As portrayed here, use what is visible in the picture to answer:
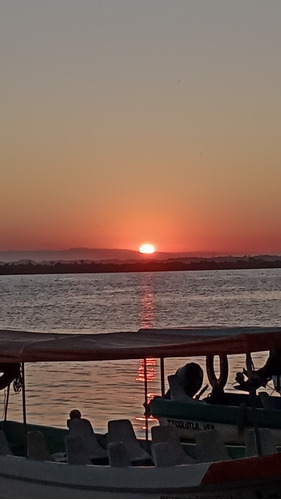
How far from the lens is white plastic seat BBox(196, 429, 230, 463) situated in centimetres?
1155

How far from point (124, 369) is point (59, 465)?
23162mm

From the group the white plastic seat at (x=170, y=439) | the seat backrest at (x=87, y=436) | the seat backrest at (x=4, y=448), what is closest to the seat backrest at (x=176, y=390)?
the seat backrest at (x=87, y=436)

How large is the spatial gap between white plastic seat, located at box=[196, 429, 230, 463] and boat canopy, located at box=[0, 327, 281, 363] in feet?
3.86

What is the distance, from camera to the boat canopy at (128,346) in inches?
413

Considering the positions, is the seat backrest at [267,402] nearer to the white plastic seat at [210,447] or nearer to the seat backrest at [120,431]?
the seat backrest at [120,431]

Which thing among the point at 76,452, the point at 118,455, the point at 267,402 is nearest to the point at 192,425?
the point at 267,402

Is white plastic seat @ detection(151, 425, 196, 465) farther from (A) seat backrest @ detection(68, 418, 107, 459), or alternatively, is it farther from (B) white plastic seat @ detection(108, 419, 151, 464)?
(A) seat backrest @ detection(68, 418, 107, 459)

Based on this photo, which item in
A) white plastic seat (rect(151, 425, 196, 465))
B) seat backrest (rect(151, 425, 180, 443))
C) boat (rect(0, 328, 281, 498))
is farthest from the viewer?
seat backrest (rect(151, 425, 180, 443))

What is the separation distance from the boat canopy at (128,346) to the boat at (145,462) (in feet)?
0.04

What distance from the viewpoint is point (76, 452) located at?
11.9m

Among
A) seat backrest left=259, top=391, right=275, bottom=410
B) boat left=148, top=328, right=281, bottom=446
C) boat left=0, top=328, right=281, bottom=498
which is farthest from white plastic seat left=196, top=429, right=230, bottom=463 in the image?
seat backrest left=259, top=391, right=275, bottom=410

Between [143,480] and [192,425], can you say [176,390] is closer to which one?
[192,425]

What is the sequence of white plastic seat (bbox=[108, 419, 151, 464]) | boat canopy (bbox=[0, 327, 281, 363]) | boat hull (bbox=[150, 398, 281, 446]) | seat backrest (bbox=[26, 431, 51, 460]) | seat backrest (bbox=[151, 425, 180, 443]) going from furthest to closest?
boat hull (bbox=[150, 398, 281, 446]), white plastic seat (bbox=[108, 419, 151, 464]), seat backrest (bbox=[26, 431, 51, 460]), seat backrest (bbox=[151, 425, 180, 443]), boat canopy (bbox=[0, 327, 281, 363])

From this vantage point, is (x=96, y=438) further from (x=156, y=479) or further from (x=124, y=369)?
(x=124, y=369)
